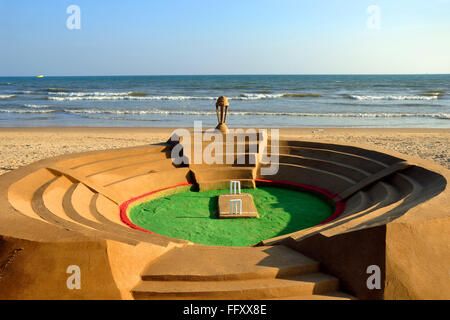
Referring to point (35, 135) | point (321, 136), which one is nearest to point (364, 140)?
point (321, 136)

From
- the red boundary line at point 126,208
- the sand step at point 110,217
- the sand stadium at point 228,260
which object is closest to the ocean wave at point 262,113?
the red boundary line at point 126,208

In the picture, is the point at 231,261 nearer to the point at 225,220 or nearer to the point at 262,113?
the point at 225,220

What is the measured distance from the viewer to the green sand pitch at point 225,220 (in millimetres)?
8852

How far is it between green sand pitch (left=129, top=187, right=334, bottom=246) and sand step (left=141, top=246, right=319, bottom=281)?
2.24 metres

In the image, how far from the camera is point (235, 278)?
524cm

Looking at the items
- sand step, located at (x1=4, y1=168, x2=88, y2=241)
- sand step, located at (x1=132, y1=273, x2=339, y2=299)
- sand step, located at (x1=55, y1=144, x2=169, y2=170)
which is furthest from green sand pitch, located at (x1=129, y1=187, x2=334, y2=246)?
sand step, located at (x1=132, y1=273, x2=339, y2=299)

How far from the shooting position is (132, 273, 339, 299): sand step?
4.90 m

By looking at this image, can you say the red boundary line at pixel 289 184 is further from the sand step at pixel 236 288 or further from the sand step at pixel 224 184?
the sand step at pixel 236 288

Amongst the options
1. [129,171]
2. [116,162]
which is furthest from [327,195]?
[116,162]

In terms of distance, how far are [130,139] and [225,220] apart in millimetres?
14408

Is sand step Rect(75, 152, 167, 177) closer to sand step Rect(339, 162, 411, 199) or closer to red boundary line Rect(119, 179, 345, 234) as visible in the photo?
red boundary line Rect(119, 179, 345, 234)

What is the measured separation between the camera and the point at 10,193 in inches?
316

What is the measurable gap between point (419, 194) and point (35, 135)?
79.9 ft

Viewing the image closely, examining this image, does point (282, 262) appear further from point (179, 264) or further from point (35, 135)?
point (35, 135)
